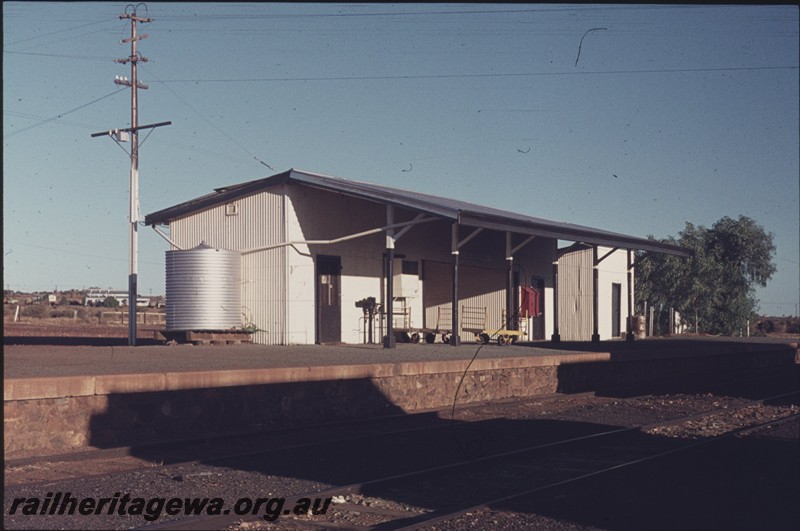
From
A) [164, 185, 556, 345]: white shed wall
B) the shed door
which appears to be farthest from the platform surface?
the shed door

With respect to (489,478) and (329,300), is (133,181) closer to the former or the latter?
(329,300)

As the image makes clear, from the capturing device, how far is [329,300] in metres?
23.9

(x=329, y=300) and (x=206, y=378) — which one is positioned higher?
(x=329, y=300)

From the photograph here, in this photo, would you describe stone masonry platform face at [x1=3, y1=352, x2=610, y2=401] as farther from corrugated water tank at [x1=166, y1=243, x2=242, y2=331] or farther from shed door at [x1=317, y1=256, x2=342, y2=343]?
corrugated water tank at [x1=166, y1=243, x2=242, y2=331]

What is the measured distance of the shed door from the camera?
77.3 feet

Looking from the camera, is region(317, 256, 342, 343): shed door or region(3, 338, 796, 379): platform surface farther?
region(317, 256, 342, 343): shed door

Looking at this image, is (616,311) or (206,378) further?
(616,311)

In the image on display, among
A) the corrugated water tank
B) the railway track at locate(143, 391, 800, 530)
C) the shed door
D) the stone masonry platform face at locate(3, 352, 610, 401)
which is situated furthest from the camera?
the shed door

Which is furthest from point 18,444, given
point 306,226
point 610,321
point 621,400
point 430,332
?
point 610,321

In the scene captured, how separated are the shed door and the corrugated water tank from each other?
222 centimetres

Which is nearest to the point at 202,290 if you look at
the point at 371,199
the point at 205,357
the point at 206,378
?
the point at 371,199

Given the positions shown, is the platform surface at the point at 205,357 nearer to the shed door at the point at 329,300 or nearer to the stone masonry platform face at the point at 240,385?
the stone masonry platform face at the point at 240,385

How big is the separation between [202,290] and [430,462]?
13901 mm

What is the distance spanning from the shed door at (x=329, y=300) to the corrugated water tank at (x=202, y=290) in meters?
2.22
